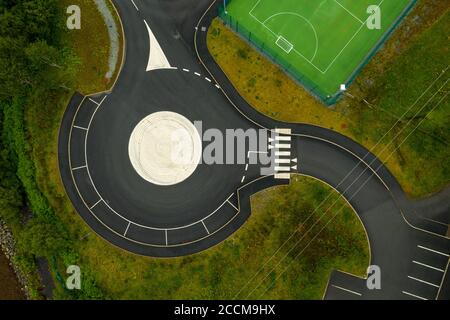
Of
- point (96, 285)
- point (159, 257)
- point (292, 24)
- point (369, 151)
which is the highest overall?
point (292, 24)

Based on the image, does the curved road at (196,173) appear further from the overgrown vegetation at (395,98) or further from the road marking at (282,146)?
the overgrown vegetation at (395,98)

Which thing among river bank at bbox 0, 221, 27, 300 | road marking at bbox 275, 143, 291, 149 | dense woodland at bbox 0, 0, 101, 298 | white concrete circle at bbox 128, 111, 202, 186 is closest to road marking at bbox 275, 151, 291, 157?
road marking at bbox 275, 143, 291, 149

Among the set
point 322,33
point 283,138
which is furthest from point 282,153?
point 322,33

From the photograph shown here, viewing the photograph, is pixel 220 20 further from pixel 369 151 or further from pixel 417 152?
pixel 417 152

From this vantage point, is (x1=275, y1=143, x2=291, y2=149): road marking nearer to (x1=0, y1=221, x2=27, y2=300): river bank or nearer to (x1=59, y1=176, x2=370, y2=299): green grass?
(x1=59, y1=176, x2=370, y2=299): green grass

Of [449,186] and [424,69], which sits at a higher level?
[424,69]

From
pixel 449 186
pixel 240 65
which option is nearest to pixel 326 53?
pixel 240 65

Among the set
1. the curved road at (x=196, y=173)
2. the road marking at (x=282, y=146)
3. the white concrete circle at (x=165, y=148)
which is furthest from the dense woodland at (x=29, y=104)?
the road marking at (x=282, y=146)

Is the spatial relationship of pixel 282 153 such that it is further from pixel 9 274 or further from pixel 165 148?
pixel 9 274
